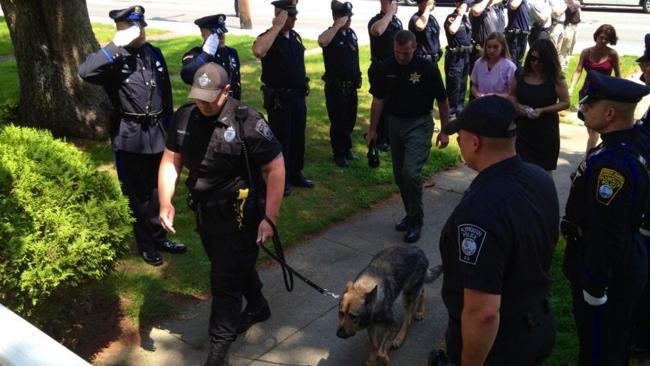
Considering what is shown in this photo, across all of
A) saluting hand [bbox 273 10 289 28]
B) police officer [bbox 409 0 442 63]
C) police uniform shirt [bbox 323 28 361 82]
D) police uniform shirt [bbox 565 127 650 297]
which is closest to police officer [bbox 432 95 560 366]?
police uniform shirt [bbox 565 127 650 297]

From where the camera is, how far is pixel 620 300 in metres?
3.46

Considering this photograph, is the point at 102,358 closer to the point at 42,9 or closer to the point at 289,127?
the point at 289,127

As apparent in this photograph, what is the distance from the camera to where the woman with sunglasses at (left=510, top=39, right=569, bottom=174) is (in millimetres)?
5531

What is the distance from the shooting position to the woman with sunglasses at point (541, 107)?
218 inches

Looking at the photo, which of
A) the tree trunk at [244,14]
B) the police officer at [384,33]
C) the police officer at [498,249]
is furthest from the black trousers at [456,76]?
the tree trunk at [244,14]

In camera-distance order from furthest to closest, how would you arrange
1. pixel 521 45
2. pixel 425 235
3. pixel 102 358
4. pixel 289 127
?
pixel 521 45
pixel 289 127
pixel 425 235
pixel 102 358

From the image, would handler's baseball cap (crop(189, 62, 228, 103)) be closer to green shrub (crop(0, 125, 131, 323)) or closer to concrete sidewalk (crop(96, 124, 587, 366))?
green shrub (crop(0, 125, 131, 323))

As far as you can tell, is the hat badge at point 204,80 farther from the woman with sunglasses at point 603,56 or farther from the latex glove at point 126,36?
the woman with sunglasses at point 603,56

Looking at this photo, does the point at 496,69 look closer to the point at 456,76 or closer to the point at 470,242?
the point at 456,76

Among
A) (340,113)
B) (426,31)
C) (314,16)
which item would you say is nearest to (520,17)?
(426,31)

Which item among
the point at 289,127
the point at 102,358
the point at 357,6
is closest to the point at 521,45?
the point at 289,127

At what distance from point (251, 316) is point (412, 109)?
2438 mm

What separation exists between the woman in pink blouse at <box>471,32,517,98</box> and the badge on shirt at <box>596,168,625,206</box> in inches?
146

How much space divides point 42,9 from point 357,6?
18.9 m
